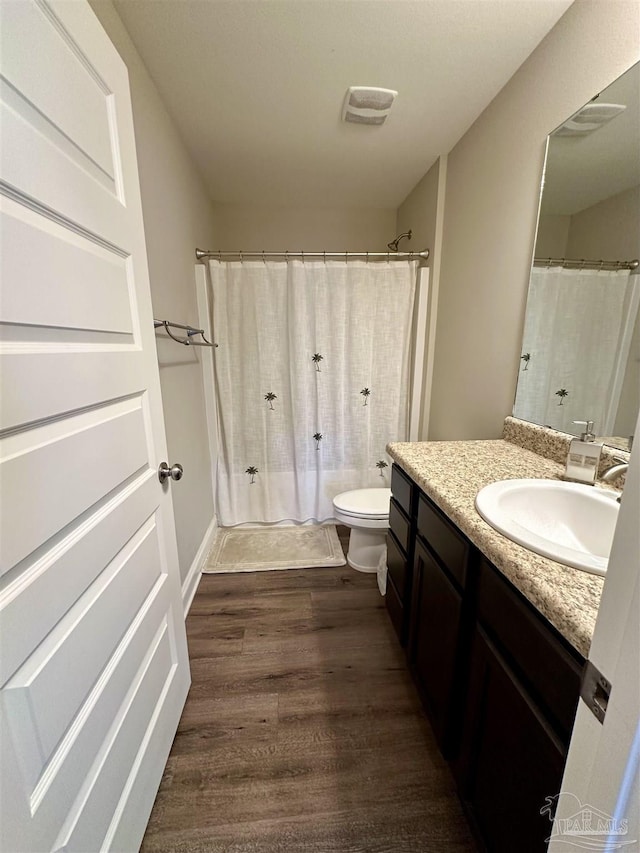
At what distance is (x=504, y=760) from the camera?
2.38ft

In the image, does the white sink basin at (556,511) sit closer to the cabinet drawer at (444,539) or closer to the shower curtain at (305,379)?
the cabinet drawer at (444,539)

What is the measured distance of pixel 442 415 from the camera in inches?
82.7

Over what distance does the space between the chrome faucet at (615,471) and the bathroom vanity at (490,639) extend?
0.53 feet

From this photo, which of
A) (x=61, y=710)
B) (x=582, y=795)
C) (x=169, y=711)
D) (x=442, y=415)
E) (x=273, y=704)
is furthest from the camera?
(x=442, y=415)

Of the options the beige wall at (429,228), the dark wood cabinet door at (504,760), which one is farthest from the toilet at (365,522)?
the dark wood cabinet door at (504,760)

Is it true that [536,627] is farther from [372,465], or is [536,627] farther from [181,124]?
[181,124]

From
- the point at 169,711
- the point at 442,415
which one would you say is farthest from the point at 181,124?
the point at 169,711

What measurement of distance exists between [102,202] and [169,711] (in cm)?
150

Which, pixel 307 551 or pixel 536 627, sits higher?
pixel 536 627

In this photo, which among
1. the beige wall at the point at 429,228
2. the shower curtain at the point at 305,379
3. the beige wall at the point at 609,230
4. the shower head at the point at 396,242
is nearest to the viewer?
the beige wall at the point at 609,230

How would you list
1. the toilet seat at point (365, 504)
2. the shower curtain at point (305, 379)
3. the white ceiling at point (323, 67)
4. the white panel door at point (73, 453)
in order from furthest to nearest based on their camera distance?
1. the shower curtain at point (305, 379)
2. the toilet seat at point (365, 504)
3. the white ceiling at point (323, 67)
4. the white panel door at point (73, 453)

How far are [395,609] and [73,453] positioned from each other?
1413mm

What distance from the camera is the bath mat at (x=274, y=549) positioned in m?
2.07

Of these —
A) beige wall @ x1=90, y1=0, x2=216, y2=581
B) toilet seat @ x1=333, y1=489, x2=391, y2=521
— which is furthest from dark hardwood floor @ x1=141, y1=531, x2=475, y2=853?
beige wall @ x1=90, y1=0, x2=216, y2=581
